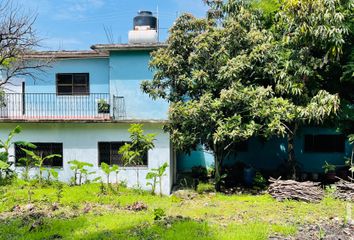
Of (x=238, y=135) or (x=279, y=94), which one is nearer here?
(x=238, y=135)

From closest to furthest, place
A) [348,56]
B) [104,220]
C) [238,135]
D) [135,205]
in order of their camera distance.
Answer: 1. [104,220]
2. [135,205]
3. [238,135]
4. [348,56]

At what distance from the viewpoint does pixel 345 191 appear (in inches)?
465

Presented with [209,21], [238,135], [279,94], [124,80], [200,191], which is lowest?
[200,191]

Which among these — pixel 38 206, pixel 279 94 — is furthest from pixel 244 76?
pixel 38 206

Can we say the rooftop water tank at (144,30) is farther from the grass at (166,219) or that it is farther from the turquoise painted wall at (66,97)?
the grass at (166,219)

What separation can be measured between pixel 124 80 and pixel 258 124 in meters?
7.45

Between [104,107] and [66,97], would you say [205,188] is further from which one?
[66,97]

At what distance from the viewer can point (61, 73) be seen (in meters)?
17.1

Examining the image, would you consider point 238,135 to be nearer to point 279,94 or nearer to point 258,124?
point 258,124

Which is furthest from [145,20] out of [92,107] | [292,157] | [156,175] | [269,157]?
[292,157]

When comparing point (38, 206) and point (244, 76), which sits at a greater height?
point (244, 76)

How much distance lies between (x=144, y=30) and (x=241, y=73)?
632 cm

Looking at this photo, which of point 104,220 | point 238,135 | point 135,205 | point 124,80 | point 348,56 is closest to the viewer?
point 104,220

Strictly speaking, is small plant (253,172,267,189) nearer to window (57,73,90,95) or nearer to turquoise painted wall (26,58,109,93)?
turquoise painted wall (26,58,109,93)
